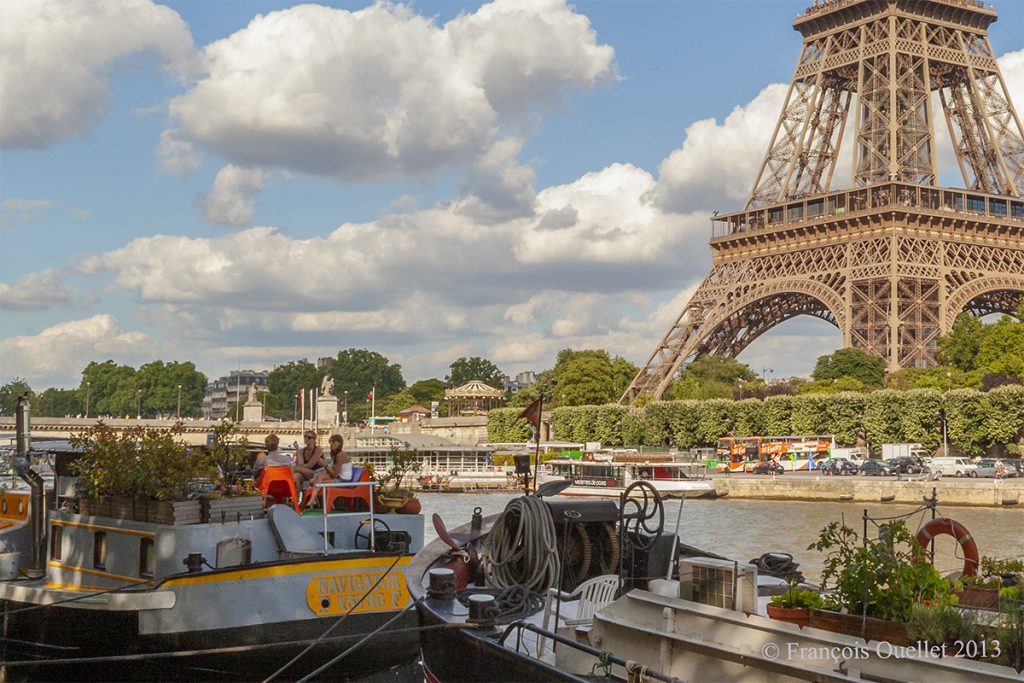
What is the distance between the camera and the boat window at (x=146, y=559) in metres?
12.8

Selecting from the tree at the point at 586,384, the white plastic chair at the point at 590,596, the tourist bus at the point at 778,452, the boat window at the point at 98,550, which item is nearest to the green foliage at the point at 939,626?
the white plastic chair at the point at 590,596

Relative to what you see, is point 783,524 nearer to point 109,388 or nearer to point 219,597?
point 219,597

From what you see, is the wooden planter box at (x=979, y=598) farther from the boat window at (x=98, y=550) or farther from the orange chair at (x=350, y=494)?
the boat window at (x=98, y=550)

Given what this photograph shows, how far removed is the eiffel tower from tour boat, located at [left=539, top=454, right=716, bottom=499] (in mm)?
12809

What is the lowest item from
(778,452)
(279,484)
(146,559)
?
(146,559)

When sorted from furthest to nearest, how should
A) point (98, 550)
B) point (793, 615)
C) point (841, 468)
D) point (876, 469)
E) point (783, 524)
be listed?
1. point (841, 468)
2. point (876, 469)
3. point (783, 524)
4. point (98, 550)
5. point (793, 615)

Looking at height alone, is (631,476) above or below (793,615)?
below

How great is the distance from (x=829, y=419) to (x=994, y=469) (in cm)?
1133

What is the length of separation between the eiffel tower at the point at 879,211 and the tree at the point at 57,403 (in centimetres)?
10868

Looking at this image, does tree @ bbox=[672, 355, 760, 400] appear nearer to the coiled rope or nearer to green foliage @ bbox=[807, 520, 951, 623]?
the coiled rope

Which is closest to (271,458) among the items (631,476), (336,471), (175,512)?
(336,471)

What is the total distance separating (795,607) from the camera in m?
7.34

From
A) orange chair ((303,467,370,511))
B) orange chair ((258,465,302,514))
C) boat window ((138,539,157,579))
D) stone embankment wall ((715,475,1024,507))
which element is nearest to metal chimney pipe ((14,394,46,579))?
boat window ((138,539,157,579))

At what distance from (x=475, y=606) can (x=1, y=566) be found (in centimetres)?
860
